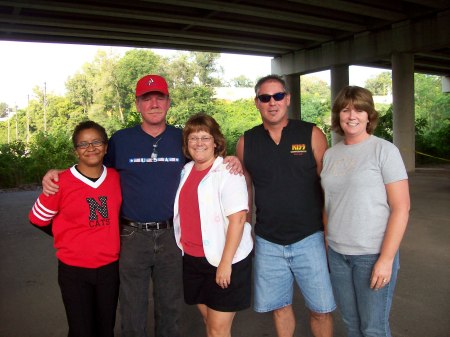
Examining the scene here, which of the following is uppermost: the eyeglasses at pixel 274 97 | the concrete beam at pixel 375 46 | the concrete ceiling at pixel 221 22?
the concrete ceiling at pixel 221 22

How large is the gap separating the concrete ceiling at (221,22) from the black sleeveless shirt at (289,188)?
43.4 feet

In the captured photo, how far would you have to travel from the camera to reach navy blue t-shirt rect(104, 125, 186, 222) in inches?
120

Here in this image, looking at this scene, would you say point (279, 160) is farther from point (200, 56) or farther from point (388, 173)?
point (200, 56)

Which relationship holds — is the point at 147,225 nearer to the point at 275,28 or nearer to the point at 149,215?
the point at 149,215

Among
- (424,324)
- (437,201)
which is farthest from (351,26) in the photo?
(424,324)

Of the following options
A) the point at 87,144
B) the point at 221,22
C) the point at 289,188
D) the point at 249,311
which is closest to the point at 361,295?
the point at 289,188

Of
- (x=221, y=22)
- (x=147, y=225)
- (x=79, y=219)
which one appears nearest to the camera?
(x=79, y=219)

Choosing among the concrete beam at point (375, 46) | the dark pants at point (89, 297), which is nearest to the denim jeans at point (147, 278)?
the dark pants at point (89, 297)

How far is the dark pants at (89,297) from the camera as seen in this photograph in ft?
9.28

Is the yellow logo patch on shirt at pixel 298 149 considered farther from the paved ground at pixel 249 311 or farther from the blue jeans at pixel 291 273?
the paved ground at pixel 249 311

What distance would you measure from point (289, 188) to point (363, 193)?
1.86ft

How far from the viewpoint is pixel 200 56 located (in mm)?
54969

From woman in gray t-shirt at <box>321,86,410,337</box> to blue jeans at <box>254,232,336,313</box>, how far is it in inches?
8.8

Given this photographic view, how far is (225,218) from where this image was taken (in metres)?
2.74
